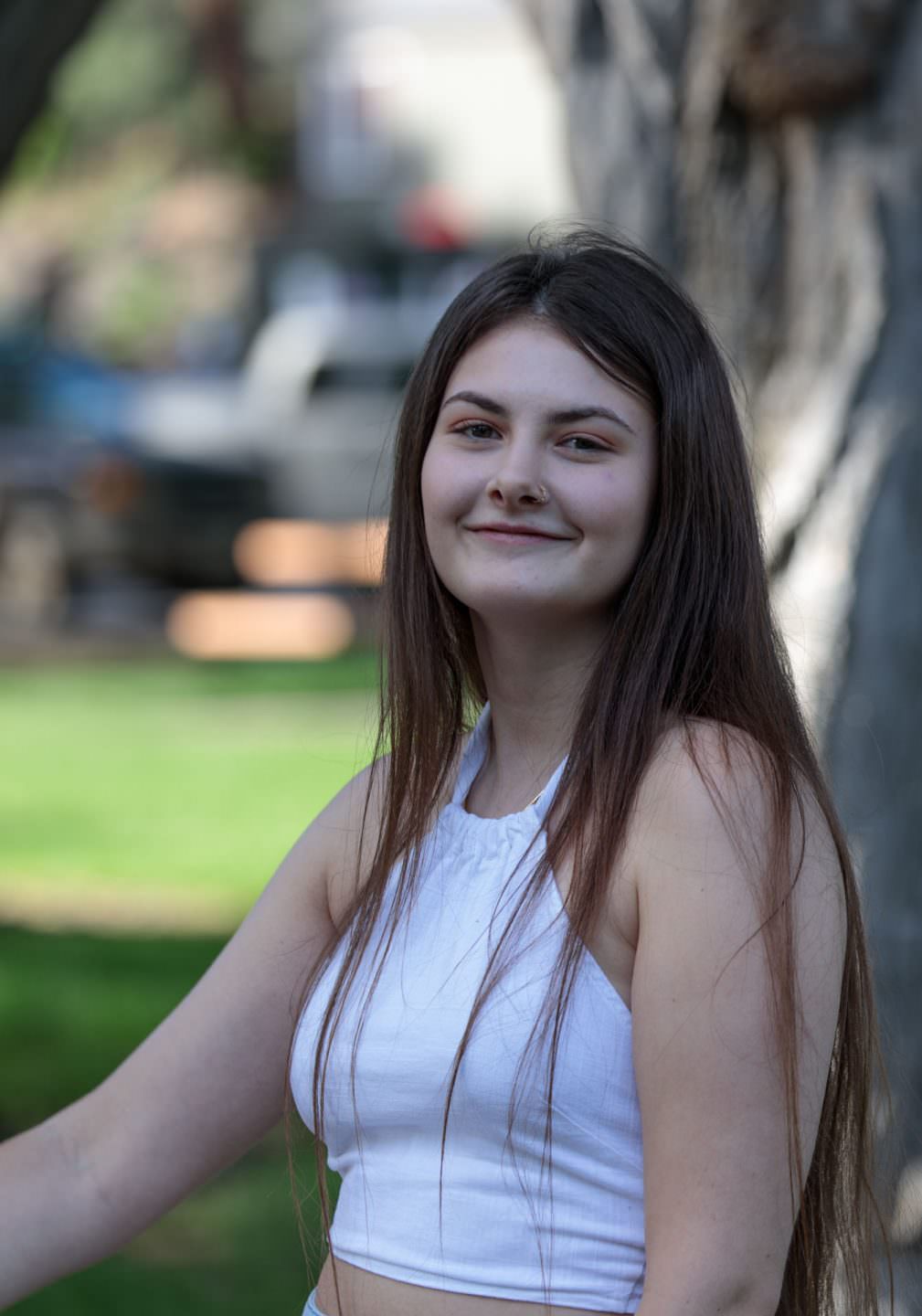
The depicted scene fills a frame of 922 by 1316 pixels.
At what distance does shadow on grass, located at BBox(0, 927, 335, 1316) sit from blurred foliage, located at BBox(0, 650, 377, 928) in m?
0.48

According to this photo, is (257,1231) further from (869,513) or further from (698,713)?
(698,713)

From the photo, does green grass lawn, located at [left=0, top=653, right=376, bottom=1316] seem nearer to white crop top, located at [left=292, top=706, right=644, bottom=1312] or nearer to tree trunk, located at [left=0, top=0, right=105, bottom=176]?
white crop top, located at [left=292, top=706, right=644, bottom=1312]

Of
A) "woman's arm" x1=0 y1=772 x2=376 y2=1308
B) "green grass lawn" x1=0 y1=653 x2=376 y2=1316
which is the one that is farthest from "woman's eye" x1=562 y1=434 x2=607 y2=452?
"green grass lawn" x1=0 y1=653 x2=376 y2=1316

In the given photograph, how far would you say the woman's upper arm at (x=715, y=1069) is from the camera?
1.57 meters

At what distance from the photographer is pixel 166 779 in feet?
30.3

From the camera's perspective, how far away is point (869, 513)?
3010 millimetres

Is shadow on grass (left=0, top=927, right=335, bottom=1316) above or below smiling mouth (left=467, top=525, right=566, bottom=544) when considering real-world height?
below

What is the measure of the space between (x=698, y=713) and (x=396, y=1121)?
0.47m

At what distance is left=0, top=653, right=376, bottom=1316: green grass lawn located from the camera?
4031 millimetres

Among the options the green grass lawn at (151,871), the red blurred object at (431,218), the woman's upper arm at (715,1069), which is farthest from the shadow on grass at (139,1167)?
the red blurred object at (431,218)

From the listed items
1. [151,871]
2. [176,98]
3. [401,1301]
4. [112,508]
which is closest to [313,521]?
[112,508]

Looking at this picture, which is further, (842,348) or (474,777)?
(842,348)

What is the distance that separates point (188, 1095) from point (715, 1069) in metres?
0.63

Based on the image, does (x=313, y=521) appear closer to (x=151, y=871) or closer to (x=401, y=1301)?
(x=151, y=871)
